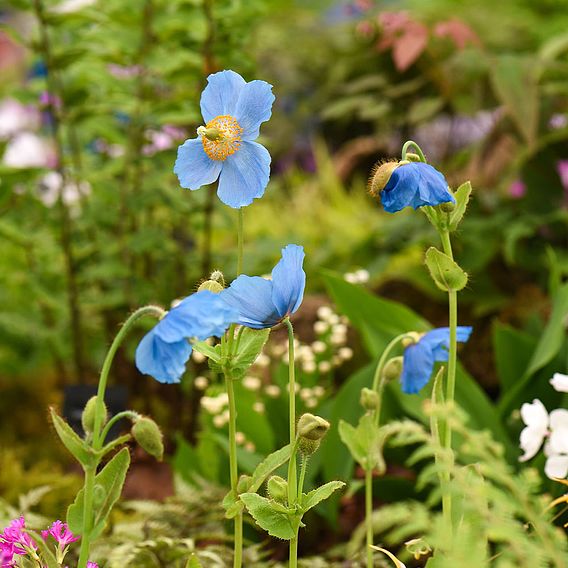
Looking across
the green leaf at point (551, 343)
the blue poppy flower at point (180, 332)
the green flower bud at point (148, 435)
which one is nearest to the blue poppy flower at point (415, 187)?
the blue poppy flower at point (180, 332)

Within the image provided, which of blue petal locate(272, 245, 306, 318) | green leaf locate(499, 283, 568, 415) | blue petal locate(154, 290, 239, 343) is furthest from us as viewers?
green leaf locate(499, 283, 568, 415)

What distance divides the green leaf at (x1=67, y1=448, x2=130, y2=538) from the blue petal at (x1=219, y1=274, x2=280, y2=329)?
200 millimetres

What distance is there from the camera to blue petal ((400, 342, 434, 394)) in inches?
42.0

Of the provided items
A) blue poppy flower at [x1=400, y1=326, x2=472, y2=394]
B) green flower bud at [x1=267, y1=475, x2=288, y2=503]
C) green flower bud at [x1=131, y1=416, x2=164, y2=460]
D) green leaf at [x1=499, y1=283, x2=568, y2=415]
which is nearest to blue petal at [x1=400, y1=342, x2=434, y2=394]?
blue poppy flower at [x1=400, y1=326, x2=472, y2=394]

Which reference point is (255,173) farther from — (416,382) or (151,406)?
(151,406)

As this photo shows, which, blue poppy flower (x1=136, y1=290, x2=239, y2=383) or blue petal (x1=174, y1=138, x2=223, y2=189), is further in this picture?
blue petal (x1=174, y1=138, x2=223, y2=189)

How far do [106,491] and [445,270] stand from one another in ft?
1.39

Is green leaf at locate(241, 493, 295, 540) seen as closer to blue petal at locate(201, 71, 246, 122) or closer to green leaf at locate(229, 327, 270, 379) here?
green leaf at locate(229, 327, 270, 379)

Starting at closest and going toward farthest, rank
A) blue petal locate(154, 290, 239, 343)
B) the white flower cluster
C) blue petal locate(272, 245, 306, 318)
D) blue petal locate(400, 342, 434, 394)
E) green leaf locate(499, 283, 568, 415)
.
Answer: blue petal locate(154, 290, 239, 343) < blue petal locate(272, 245, 306, 318) < the white flower cluster < blue petal locate(400, 342, 434, 394) < green leaf locate(499, 283, 568, 415)

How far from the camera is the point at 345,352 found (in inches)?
71.1

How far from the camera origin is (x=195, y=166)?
0.90 meters

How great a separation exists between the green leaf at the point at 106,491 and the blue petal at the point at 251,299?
20 centimetres

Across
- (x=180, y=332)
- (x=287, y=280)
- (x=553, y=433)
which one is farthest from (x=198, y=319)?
(x=553, y=433)

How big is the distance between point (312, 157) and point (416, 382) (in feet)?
12.2
